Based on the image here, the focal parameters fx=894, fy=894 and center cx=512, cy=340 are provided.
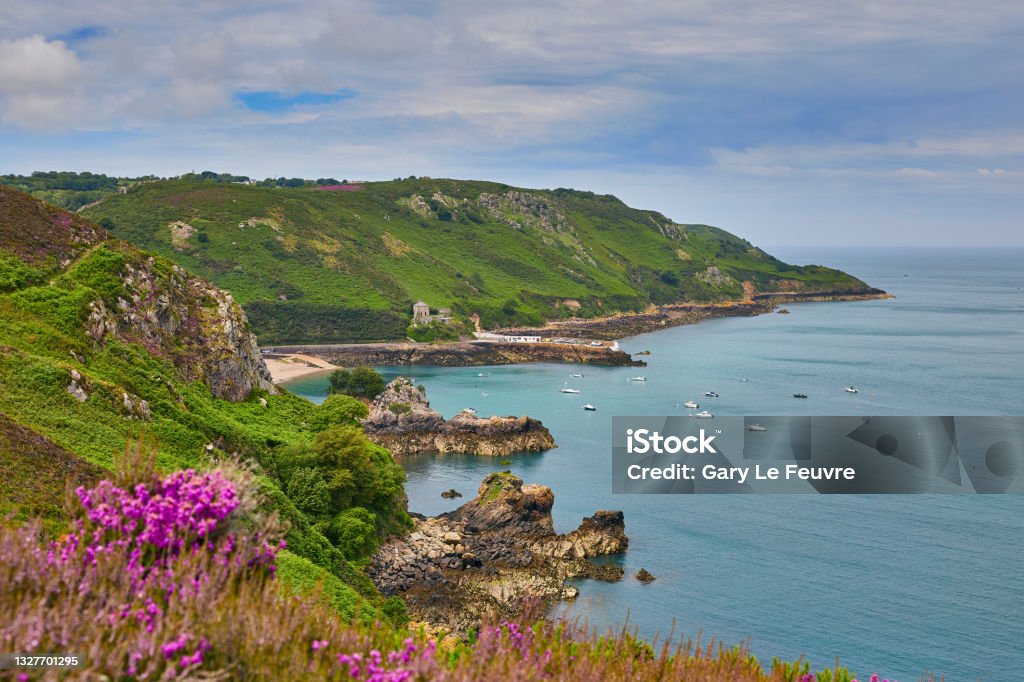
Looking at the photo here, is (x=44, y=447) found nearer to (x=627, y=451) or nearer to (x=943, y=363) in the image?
(x=627, y=451)

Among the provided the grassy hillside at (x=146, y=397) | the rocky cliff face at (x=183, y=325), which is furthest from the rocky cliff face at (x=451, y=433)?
the rocky cliff face at (x=183, y=325)

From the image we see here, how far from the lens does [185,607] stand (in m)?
13.7

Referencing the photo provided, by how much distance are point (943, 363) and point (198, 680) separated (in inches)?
6377

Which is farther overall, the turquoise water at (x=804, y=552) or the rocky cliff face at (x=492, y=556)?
the rocky cliff face at (x=492, y=556)

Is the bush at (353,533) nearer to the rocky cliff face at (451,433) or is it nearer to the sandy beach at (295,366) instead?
the rocky cliff face at (451,433)

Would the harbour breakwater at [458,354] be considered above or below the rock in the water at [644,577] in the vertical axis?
above

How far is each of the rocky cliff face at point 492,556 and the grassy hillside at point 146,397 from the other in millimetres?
2496

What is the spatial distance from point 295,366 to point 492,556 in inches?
3810

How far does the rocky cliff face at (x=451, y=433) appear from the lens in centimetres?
9312

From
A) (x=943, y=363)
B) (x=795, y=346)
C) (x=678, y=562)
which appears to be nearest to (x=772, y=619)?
(x=678, y=562)

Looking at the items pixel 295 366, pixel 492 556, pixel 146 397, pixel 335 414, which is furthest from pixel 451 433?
pixel 295 366

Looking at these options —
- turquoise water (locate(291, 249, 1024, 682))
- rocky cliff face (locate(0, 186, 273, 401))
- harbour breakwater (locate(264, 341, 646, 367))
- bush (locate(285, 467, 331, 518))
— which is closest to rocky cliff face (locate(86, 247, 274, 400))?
rocky cliff face (locate(0, 186, 273, 401))

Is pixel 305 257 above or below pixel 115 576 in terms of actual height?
above

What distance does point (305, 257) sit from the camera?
196875 millimetres
